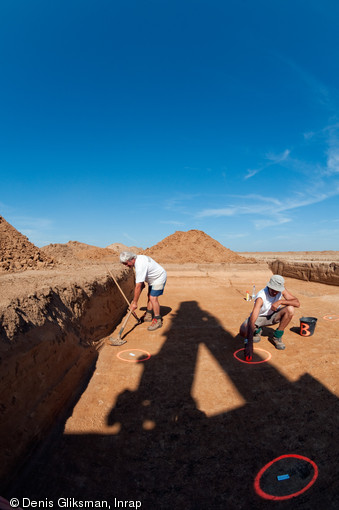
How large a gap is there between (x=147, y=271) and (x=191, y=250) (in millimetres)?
20628

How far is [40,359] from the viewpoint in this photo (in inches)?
101

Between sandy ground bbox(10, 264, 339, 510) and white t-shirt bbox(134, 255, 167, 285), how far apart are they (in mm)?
1303

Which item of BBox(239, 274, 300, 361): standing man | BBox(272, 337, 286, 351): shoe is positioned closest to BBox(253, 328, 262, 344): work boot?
BBox(239, 274, 300, 361): standing man

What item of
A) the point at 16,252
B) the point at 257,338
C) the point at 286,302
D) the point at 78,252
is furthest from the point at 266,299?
the point at 78,252

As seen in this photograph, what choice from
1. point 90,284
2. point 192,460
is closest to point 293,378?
point 192,460

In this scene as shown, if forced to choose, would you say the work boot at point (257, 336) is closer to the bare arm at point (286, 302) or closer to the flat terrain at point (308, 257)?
the bare arm at point (286, 302)

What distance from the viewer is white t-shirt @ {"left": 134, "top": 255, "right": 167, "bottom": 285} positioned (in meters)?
4.93

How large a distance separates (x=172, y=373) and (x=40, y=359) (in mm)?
1678

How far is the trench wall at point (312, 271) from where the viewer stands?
10.9 metres

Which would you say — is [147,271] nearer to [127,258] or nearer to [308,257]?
[127,258]

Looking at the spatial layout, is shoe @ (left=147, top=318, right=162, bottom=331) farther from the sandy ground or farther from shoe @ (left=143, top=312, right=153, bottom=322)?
the sandy ground

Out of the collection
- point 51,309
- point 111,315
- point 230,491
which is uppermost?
point 51,309

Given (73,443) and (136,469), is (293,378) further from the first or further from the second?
(73,443)

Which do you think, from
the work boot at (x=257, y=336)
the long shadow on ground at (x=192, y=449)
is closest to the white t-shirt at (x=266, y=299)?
the work boot at (x=257, y=336)
